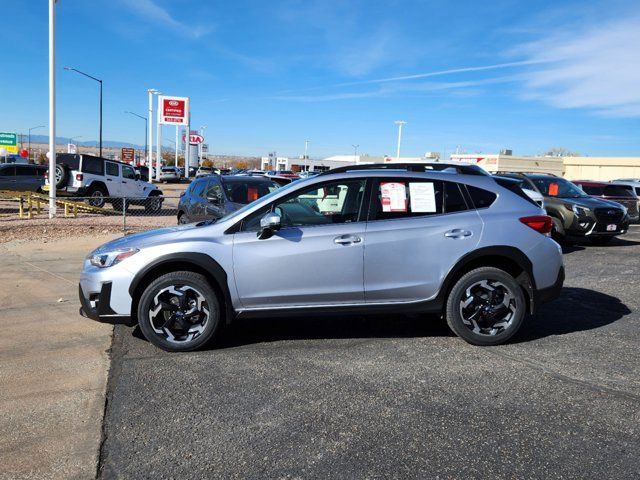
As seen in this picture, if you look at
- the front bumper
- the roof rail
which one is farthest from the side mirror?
the front bumper

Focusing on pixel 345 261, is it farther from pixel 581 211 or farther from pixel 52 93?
pixel 52 93

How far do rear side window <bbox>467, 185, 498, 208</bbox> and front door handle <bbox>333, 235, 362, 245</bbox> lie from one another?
127 centimetres

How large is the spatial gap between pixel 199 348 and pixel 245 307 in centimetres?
57

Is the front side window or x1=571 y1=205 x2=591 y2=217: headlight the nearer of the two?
the front side window

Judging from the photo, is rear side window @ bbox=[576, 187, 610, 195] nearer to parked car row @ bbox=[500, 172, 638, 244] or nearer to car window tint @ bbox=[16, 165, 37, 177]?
parked car row @ bbox=[500, 172, 638, 244]

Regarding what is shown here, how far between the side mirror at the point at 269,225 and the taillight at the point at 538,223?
2.40m

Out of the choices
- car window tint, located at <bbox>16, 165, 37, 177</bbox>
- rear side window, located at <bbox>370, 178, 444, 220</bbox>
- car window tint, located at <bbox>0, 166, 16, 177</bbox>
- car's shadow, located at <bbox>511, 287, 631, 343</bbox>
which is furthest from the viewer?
car window tint, located at <bbox>16, 165, 37, 177</bbox>

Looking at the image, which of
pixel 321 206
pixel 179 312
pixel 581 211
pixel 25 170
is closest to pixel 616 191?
pixel 581 211

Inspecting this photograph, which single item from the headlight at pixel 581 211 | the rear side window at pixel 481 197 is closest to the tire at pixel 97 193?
the headlight at pixel 581 211

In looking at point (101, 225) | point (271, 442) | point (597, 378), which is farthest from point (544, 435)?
point (101, 225)

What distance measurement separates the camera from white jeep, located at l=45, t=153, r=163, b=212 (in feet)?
60.7

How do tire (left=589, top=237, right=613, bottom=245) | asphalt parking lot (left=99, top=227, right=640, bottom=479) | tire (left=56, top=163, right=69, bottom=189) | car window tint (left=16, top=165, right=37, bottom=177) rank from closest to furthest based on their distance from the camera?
asphalt parking lot (left=99, top=227, right=640, bottom=479) < tire (left=589, top=237, right=613, bottom=245) < tire (left=56, top=163, right=69, bottom=189) < car window tint (left=16, top=165, right=37, bottom=177)

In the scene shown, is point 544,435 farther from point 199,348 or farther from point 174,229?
point 174,229

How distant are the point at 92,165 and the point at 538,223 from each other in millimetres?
17504
